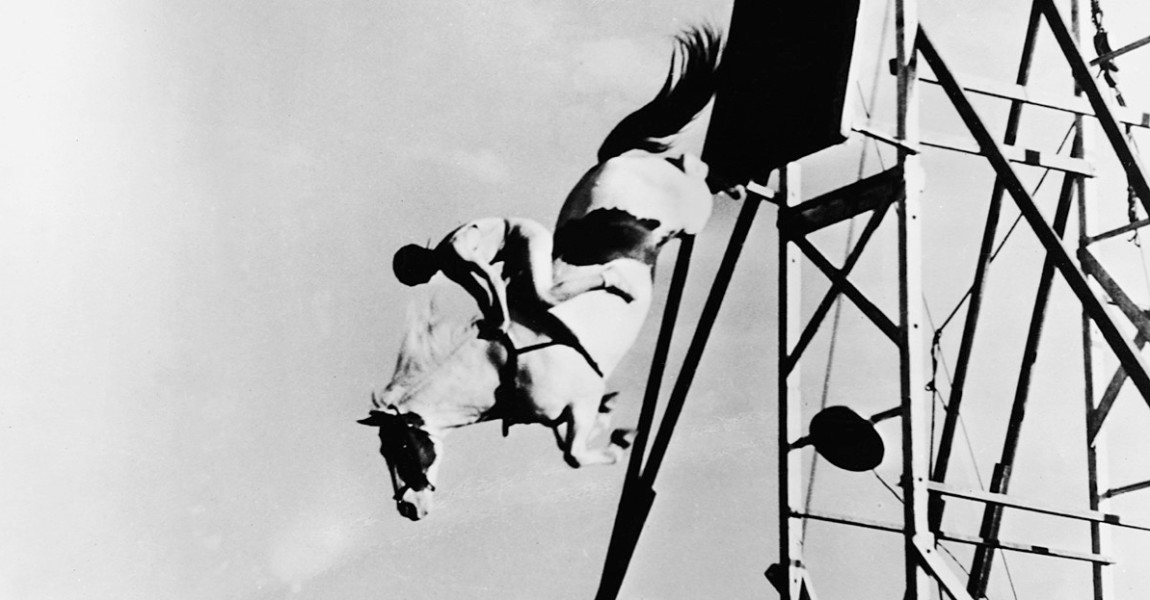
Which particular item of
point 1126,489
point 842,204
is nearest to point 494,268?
point 842,204

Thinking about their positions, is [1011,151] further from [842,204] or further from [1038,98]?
[842,204]

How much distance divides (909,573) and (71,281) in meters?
3.94

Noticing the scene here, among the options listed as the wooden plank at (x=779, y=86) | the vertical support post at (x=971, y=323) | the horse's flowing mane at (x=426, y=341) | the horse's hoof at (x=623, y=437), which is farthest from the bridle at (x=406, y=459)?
the vertical support post at (x=971, y=323)

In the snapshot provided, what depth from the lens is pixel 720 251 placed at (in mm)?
6418

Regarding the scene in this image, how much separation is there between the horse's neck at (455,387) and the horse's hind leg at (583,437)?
486mm

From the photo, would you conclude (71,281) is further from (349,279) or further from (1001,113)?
(1001,113)

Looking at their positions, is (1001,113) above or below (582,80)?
above

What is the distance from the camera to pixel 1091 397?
17.9 ft

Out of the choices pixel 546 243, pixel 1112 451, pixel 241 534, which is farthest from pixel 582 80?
pixel 1112 451

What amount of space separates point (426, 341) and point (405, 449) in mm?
566

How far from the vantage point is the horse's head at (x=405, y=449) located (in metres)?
5.38

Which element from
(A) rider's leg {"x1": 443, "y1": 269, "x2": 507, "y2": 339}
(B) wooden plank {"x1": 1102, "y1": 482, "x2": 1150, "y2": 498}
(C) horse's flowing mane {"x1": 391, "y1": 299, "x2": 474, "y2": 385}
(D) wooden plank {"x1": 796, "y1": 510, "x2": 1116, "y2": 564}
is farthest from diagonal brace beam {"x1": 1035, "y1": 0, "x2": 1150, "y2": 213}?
(C) horse's flowing mane {"x1": 391, "y1": 299, "x2": 474, "y2": 385}

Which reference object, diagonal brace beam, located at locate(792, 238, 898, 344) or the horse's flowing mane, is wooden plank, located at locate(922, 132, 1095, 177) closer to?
diagonal brace beam, located at locate(792, 238, 898, 344)

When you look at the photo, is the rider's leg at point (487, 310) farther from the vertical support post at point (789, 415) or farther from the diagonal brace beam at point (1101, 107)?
the diagonal brace beam at point (1101, 107)
